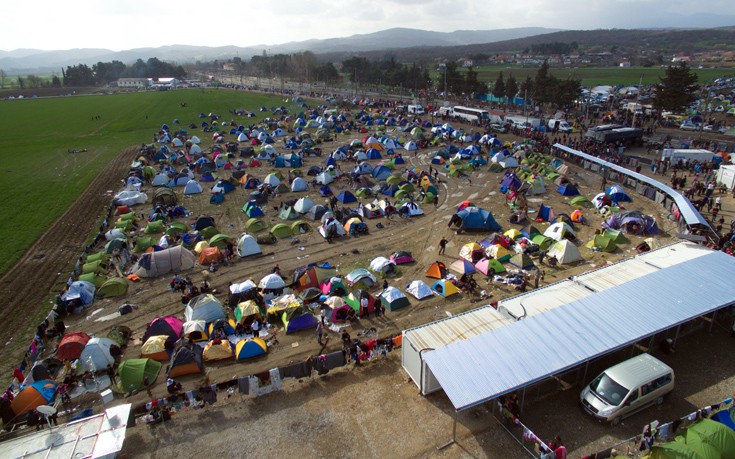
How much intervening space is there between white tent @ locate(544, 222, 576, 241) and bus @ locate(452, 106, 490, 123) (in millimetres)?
37249

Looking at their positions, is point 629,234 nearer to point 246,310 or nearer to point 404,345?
point 404,345

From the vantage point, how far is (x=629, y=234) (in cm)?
2306

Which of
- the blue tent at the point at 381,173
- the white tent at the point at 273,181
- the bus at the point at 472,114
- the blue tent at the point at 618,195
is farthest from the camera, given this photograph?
the bus at the point at 472,114

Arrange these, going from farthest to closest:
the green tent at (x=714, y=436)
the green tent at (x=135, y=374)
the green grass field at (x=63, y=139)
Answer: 1. the green grass field at (x=63, y=139)
2. the green tent at (x=135, y=374)
3. the green tent at (x=714, y=436)

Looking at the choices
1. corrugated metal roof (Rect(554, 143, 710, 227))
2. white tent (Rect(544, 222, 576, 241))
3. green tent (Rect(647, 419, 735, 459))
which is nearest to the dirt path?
green tent (Rect(647, 419, 735, 459))

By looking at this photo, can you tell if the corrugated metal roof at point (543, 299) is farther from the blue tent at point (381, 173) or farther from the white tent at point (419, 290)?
the blue tent at point (381, 173)

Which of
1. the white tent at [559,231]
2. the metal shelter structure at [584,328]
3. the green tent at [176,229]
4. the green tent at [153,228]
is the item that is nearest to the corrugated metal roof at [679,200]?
the white tent at [559,231]

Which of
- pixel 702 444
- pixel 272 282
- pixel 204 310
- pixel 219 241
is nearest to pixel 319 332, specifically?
pixel 272 282

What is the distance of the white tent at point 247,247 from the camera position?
73.3 ft

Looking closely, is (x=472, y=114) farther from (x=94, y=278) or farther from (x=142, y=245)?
(x=94, y=278)

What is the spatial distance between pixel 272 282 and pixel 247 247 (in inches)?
180

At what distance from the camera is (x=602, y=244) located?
21484 millimetres

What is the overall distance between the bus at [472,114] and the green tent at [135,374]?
51.9 metres

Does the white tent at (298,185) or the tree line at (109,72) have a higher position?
the tree line at (109,72)
